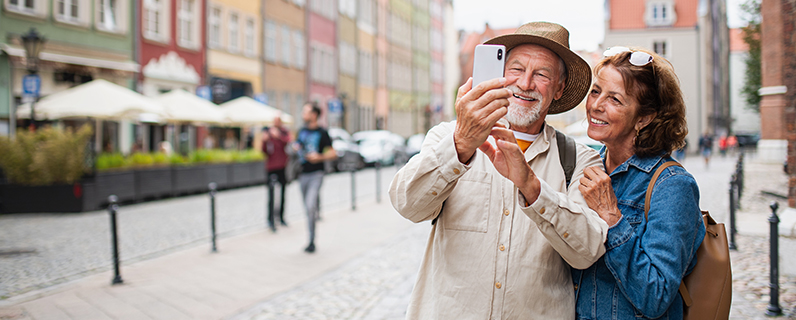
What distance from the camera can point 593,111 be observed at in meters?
2.18

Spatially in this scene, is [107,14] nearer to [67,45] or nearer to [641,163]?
[67,45]

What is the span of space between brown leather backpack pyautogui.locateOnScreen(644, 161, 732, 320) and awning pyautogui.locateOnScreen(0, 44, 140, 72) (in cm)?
1806

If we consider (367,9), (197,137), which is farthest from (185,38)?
(367,9)

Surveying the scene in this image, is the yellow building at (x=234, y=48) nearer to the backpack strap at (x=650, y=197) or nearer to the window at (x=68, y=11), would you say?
the window at (x=68, y=11)

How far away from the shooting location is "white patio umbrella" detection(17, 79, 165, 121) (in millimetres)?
14711

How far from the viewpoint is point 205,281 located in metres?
6.57

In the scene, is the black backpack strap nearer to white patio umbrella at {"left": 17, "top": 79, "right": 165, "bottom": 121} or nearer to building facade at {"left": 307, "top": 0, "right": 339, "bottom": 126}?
white patio umbrella at {"left": 17, "top": 79, "right": 165, "bottom": 121}

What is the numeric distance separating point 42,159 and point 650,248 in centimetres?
1295

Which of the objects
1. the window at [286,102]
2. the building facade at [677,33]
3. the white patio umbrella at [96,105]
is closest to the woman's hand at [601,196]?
the white patio umbrella at [96,105]

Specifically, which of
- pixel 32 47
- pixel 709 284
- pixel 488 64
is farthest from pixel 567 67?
pixel 32 47

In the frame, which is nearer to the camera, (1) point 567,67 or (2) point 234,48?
(1) point 567,67

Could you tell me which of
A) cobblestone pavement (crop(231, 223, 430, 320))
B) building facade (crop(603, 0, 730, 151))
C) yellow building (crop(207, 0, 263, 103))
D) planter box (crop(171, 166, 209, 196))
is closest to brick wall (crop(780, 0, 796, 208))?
cobblestone pavement (crop(231, 223, 430, 320))

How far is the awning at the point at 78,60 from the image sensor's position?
16312mm

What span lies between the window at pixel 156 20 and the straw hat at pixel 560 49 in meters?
21.5
